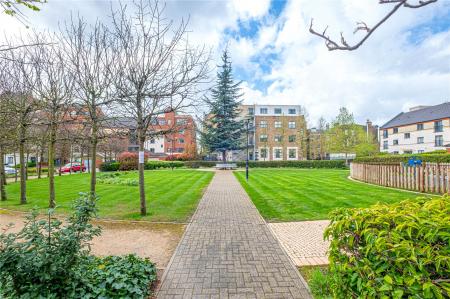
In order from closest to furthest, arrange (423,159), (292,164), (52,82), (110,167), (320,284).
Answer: (320,284)
(52,82)
(423,159)
(110,167)
(292,164)

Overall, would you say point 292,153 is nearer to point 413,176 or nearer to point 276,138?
point 276,138

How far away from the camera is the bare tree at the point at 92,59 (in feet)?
24.8

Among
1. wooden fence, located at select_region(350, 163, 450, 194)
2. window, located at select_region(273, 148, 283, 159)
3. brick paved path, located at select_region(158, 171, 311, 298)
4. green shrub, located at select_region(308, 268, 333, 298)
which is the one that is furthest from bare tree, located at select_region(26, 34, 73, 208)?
window, located at select_region(273, 148, 283, 159)

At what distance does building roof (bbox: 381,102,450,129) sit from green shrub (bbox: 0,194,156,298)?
52413mm

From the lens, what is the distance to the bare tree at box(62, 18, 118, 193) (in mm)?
7551

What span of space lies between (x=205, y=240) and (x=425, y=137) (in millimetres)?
51845

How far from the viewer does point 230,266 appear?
423 cm

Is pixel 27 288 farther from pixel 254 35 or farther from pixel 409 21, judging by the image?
pixel 254 35

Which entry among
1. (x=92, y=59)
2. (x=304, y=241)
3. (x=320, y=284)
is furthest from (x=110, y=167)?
(x=320, y=284)

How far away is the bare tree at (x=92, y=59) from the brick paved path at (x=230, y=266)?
5.15 m

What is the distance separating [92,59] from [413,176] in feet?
49.8

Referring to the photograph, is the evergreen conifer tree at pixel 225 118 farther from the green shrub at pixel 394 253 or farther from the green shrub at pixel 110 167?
the green shrub at pixel 394 253

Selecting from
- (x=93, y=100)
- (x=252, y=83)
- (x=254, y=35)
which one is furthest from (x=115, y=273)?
(x=252, y=83)

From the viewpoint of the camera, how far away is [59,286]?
9.00 feet
